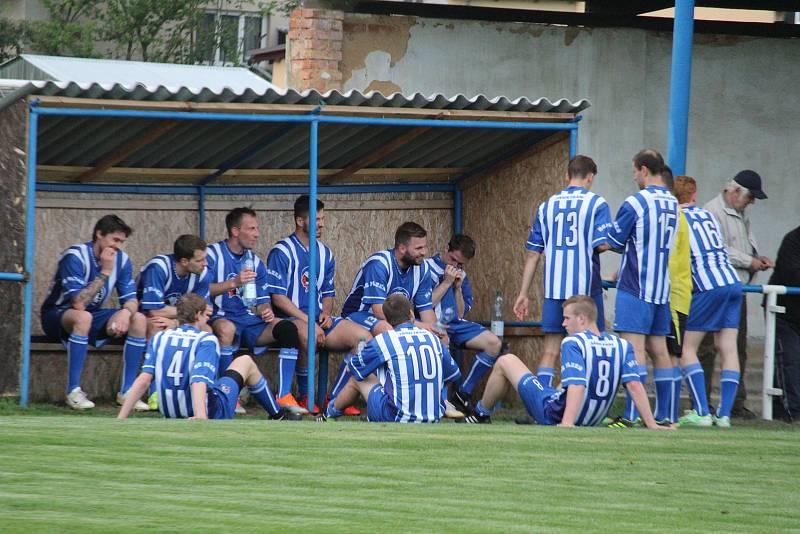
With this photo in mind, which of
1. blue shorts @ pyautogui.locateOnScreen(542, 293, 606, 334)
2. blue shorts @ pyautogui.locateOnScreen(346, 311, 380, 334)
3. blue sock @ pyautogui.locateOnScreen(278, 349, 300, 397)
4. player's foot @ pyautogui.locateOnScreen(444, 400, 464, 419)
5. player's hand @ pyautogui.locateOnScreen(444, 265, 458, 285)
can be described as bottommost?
player's foot @ pyautogui.locateOnScreen(444, 400, 464, 419)

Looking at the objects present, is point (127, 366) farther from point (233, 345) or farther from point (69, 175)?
point (69, 175)

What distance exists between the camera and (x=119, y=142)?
11.1m

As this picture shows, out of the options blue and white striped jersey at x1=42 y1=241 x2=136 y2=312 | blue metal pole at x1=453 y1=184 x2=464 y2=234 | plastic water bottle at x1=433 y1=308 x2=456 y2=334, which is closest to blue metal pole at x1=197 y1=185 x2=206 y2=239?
blue and white striped jersey at x1=42 y1=241 x2=136 y2=312

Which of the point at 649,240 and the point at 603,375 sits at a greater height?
the point at 649,240

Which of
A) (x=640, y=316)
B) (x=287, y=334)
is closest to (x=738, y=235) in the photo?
(x=640, y=316)

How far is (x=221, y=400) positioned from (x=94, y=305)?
2135 millimetres

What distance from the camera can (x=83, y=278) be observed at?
10836 millimetres

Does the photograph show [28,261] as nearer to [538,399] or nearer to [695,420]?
[538,399]

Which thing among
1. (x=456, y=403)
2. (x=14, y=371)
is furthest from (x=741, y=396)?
(x=14, y=371)

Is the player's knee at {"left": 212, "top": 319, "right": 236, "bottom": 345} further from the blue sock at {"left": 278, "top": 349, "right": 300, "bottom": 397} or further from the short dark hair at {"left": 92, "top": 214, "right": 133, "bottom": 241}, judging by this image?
the short dark hair at {"left": 92, "top": 214, "right": 133, "bottom": 241}

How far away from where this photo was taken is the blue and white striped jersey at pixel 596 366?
8703mm

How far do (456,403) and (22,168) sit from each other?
13.1 feet

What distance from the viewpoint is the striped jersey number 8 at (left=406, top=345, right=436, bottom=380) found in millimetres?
9148

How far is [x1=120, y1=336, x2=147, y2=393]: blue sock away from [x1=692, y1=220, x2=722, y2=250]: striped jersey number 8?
13.9 ft
